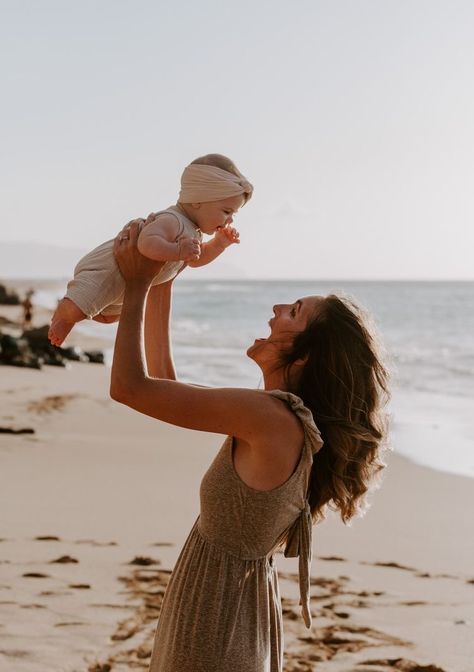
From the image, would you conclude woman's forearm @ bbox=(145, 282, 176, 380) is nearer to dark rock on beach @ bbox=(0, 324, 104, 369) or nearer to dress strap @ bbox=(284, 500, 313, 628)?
dress strap @ bbox=(284, 500, 313, 628)

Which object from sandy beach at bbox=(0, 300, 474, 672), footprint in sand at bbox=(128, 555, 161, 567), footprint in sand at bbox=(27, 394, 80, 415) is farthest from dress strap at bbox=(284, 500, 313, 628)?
footprint in sand at bbox=(27, 394, 80, 415)

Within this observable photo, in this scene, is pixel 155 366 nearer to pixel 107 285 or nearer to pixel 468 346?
pixel 107 285

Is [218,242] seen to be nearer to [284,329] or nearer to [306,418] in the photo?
[284,329]

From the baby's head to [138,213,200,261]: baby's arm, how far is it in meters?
0.22

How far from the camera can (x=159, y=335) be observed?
10.6 ft

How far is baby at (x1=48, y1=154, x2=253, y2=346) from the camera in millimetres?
2996

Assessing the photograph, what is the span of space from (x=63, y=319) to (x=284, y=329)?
0.85m

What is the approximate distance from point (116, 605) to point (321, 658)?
4.21 ft

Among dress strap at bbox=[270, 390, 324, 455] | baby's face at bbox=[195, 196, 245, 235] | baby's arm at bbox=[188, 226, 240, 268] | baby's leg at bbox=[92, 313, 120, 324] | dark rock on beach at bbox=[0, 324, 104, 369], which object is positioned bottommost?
dark rock on beach at bbox=[0, 324, 104, 369]

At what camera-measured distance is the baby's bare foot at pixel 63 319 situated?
315 cm

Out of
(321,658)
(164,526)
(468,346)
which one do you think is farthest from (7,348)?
(468,346)

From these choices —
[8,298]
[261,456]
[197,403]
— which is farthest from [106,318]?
[8,298]

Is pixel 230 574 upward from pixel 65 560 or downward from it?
upward

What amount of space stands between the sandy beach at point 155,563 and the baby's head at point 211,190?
2.53 m
